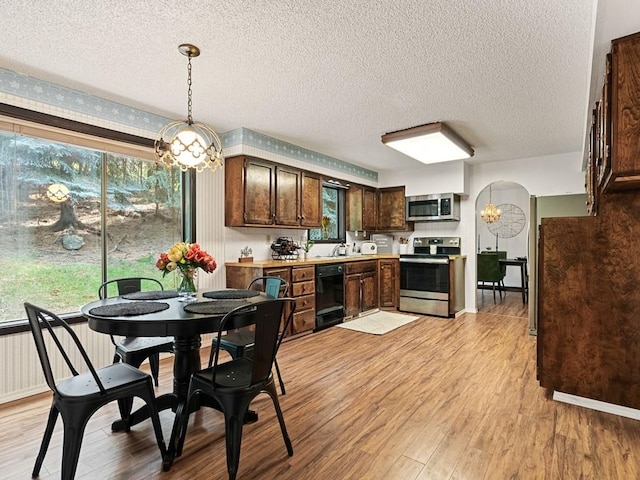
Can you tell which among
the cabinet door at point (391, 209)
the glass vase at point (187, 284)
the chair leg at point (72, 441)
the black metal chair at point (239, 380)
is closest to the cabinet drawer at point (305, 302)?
the glass vase at point (187, 284)

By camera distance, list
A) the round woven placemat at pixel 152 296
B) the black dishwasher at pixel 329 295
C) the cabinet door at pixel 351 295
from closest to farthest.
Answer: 1. the round woven placemat at pixel 152 296
2. the black dishwasher at pixel 329 295
3. the cabinet door at pixel 351 295

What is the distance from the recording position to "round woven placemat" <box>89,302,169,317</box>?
1.98 meters

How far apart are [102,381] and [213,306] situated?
0.67 m

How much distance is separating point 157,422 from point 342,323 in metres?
3.35

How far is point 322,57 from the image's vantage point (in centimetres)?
248

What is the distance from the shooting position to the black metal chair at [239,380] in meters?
1.77

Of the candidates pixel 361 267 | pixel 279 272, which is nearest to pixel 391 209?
pixel 361 267

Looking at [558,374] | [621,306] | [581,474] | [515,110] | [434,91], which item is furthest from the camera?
[515,110]

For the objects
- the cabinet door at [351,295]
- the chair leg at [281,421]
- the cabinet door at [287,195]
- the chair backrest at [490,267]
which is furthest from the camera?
the chair backrest at [490,267]

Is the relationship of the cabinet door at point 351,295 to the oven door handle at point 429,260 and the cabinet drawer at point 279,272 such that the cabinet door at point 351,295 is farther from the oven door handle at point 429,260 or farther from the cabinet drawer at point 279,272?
the cabinet drawer at point 279,272

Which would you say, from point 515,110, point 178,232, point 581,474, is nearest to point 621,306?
point 581,474

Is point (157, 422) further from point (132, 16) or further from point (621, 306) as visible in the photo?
point (621, 306)

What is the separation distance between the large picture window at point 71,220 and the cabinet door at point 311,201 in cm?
172

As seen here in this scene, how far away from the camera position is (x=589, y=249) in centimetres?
253
